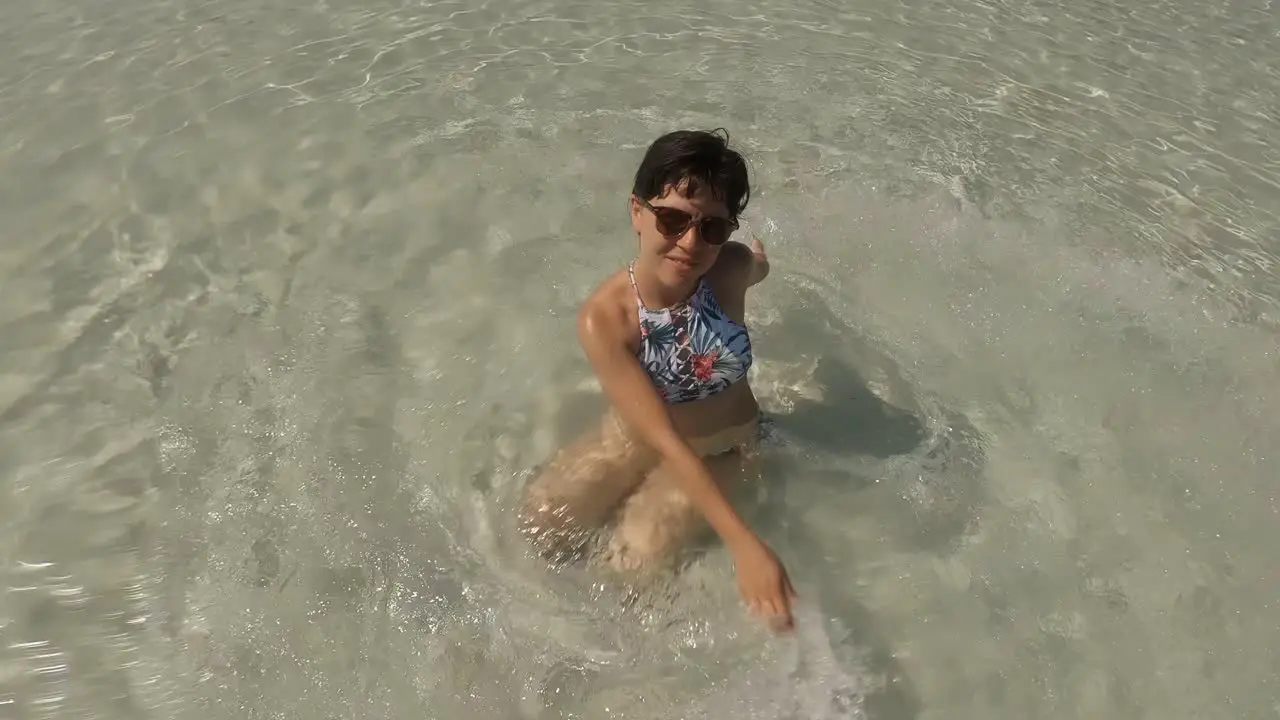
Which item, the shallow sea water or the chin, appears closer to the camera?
the chin

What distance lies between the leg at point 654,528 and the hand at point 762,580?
550 mm

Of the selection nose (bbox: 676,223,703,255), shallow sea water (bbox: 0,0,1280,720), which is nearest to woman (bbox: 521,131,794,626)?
nose (bbox: 676,223,703,255)

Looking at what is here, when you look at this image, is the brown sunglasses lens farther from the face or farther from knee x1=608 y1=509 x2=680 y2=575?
knee x1=608 y1=509 x2=680 y2=575

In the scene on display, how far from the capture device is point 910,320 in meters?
4.12

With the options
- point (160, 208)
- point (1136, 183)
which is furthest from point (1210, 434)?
point (160, 208)

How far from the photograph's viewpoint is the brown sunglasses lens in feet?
8.02

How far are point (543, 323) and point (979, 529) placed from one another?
6.73ft

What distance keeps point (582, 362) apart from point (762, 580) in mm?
1756

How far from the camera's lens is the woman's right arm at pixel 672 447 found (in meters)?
2.45

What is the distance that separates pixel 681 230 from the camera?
2.48m

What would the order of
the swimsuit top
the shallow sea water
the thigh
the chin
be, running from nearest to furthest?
the chin, the swimsuit top, the shallow sea water, the thigh

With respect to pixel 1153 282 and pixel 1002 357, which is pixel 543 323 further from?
pixel 1153 282

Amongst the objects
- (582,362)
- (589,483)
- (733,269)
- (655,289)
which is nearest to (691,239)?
(655,289)

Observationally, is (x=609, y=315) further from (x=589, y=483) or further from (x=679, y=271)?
(x=589, y=483)
